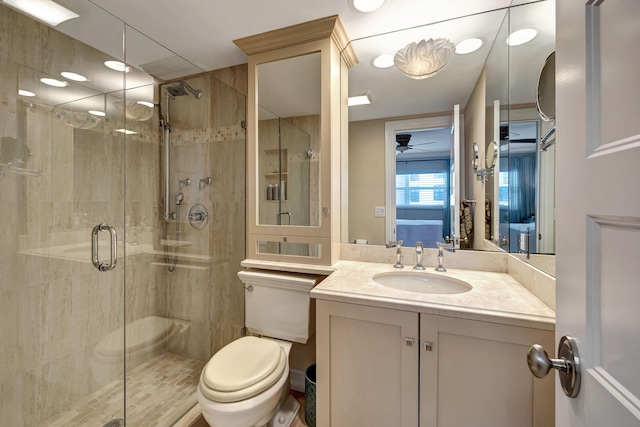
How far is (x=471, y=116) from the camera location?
153 centimetres

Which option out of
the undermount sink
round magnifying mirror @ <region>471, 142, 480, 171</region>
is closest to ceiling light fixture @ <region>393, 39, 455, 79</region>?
round magnifying mirror @ <region>471, 142, 480, 171</region>

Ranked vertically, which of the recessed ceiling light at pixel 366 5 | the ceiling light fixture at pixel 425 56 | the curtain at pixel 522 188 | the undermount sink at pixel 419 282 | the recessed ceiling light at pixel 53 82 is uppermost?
the recessed ceiling light at pixel 366 5

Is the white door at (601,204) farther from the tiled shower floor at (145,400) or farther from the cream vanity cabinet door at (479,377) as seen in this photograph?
the tiled shower floor at (145,400)

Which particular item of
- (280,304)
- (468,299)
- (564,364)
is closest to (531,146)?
(468,299)

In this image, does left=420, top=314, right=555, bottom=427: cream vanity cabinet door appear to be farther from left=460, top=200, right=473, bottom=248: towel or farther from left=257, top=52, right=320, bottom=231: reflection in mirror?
left=257, top=52, right=320, bottom=231: reflection in mirror

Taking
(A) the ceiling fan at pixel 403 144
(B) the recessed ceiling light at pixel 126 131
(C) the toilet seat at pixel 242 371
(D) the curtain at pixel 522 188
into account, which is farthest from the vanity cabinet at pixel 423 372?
(B) the recessed ceiling light at pixel 126 131

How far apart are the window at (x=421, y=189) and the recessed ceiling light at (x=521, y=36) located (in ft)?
2.29

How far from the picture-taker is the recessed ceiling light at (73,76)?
1544mm

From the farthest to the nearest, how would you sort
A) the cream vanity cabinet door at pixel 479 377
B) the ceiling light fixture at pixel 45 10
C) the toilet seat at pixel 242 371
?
the ceiling light fixture at pixel 45 10, the toilet seat at pixel 242 371, the cream vanity cabinet door at pixel 479 377

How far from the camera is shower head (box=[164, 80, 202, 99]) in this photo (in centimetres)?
199

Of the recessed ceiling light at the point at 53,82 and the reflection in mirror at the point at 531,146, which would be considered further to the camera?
the recessed ceiling light at the point at 53,82

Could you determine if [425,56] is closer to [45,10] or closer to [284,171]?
[284,171]

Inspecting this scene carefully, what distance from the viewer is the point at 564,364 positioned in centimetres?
51

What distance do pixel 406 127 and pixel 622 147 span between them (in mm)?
1352
